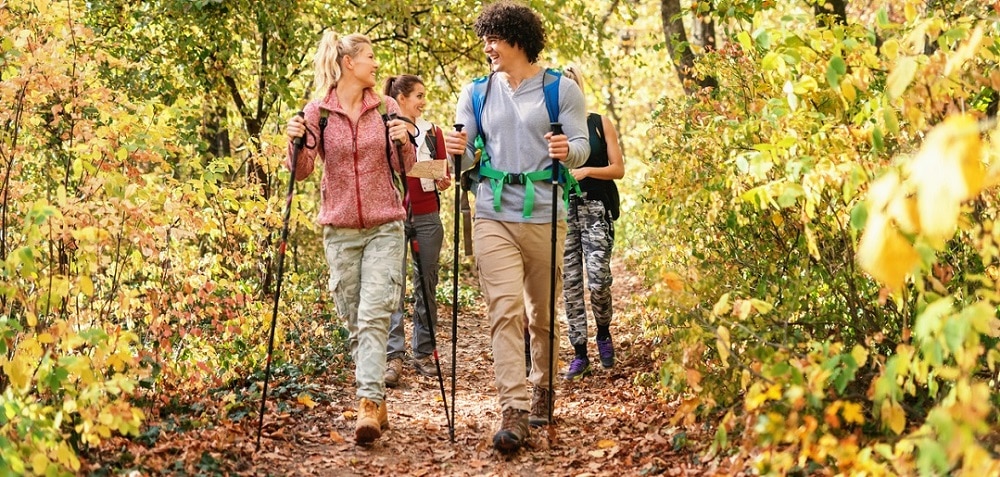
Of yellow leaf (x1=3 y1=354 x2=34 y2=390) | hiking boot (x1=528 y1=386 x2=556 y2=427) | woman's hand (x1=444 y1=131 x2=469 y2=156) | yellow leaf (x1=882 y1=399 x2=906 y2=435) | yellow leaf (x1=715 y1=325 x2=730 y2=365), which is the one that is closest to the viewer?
yellow leaf (x1=882 y1=399 x2=906 y2=435)

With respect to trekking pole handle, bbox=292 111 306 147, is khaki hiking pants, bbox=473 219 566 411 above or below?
below

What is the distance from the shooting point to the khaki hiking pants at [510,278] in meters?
5.34

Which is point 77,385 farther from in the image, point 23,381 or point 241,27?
point 241,27

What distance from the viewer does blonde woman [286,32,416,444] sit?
5461 millimetres

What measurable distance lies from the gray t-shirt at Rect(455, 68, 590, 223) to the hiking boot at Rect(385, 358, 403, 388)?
7.42ft

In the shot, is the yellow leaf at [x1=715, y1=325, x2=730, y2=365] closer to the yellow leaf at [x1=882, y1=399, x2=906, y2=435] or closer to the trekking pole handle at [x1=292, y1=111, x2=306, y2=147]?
the yellow leaf at [x1=882, y1=399, x2=906, y2=435]

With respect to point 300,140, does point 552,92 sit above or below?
above

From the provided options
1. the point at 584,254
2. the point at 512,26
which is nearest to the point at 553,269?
the point at 512,26

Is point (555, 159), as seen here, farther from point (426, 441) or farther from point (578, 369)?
point (578, 369)

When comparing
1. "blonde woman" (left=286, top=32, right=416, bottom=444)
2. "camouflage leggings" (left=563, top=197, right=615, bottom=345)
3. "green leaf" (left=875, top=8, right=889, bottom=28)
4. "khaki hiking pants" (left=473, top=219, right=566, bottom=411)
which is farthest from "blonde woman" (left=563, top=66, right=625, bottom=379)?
"green leaf" (left=875, top=8, right=889, bottom=28)

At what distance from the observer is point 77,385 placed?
15.6 feet

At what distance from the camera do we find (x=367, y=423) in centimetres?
528

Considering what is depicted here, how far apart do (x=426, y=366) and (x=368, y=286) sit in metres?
2.42

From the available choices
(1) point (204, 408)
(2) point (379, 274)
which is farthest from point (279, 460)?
(2) point (379, 274)
